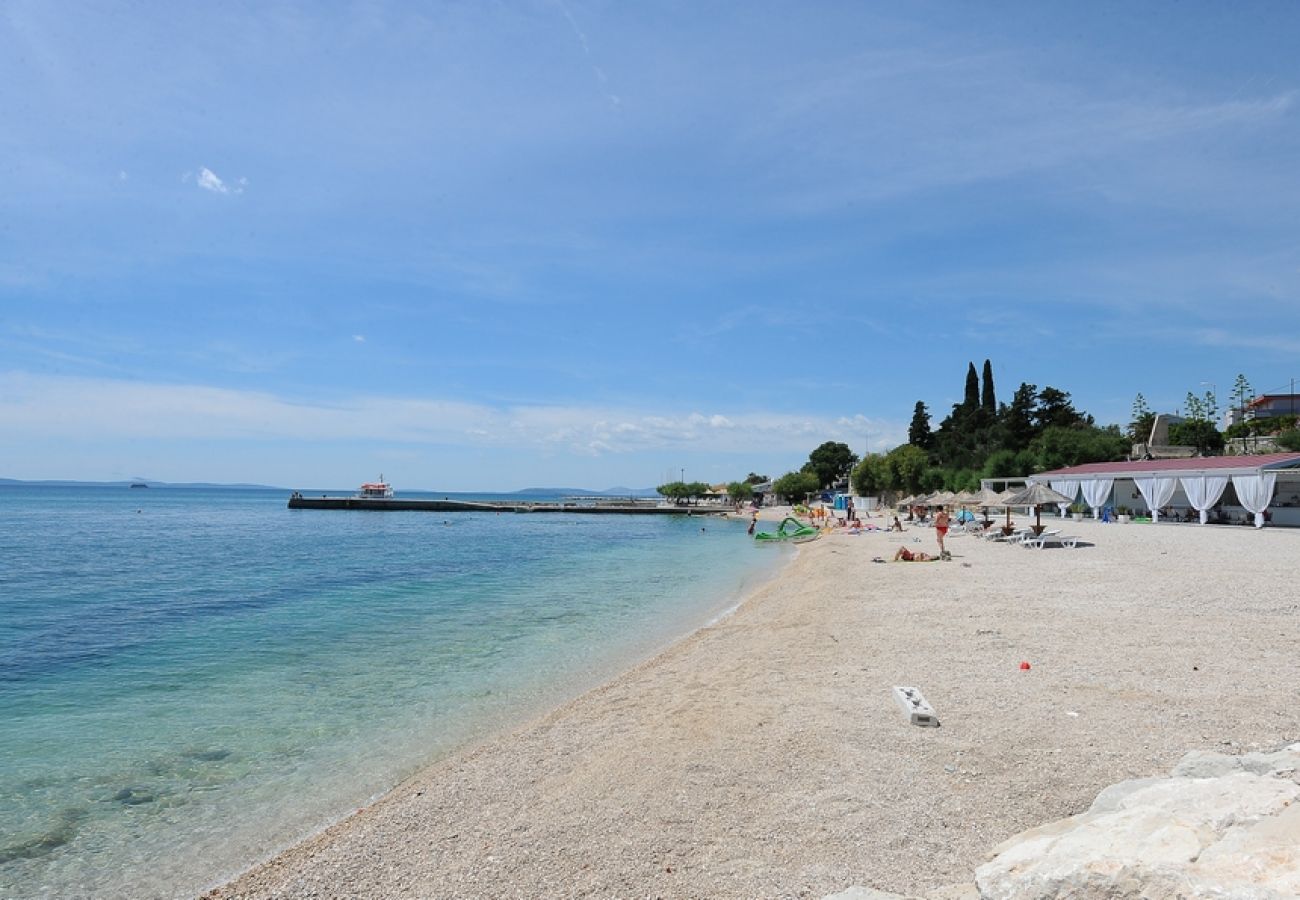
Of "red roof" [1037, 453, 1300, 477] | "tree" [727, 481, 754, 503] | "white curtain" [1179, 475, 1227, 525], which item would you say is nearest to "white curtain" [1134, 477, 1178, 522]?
"red roof" [1037, 453, 1300, 477]

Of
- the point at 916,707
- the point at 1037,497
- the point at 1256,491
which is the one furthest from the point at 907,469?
the point at 916,707

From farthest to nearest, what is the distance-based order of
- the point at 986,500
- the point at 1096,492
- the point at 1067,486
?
the point at 1067,486 < the point at 1096,492 < the point at 986,500

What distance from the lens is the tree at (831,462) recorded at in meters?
118

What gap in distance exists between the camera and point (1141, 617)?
460 inches

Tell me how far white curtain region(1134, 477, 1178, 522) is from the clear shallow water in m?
21.5

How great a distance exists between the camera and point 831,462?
11819 cm

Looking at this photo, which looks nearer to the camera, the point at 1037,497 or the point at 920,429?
the point at 1037,497

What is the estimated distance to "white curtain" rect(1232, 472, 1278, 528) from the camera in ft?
97.6

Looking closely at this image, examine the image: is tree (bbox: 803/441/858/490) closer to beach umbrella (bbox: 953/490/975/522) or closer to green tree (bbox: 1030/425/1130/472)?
green tree (bbox: 1030/425/1130/472)

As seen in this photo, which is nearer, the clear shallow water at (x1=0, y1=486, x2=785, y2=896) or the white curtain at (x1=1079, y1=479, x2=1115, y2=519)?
the clear shallow water at (x1=0, y1=486, x2=785, y2=896)

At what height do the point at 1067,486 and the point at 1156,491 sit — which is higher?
the point at 1067,486

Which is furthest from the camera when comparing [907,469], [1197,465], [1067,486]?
[907,469]

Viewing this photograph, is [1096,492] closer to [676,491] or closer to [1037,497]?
[1037,497]

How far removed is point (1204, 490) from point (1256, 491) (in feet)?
8.88
